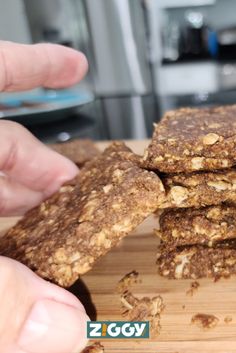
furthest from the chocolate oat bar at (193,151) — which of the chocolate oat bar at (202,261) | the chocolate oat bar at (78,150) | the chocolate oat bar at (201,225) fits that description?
the chocolate oat bar at (78,150)

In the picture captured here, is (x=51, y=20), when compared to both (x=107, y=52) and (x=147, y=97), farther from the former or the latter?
(x=147, y=97)

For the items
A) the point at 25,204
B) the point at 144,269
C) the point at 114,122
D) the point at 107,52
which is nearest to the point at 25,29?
the point at 107,52

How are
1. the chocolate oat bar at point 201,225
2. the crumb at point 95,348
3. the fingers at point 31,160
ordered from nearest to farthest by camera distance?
the crumb at point 95,348
the chocolate oat bar at point 201,225
the fingers at point 31,160

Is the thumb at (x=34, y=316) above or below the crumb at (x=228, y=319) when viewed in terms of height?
above

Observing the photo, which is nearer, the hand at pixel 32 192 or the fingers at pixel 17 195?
the hand at pixel 32 192

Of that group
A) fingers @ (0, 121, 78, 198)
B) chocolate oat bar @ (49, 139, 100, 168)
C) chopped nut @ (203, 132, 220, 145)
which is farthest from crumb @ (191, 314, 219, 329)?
chocolate oat bar @ (49, 139, 100, 168)

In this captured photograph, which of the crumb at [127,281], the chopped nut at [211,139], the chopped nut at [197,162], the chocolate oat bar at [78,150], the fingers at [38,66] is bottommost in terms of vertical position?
the crumb at [127,281]

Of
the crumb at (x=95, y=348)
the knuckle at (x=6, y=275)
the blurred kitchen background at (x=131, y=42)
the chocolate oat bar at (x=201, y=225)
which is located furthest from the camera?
the blurred kitchen background at (x=131, y=42)

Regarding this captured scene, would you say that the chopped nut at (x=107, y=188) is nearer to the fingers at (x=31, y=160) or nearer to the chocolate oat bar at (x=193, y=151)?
the chocolate oat bar at (x=193, y=151)
